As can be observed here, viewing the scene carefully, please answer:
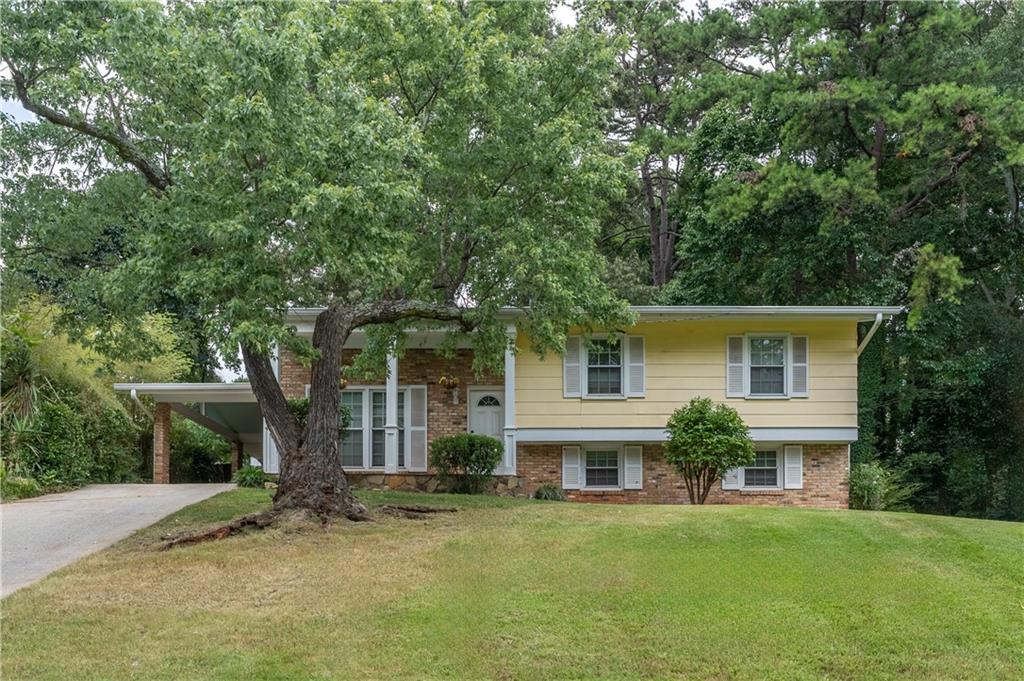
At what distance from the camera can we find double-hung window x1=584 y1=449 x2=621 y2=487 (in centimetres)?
1744

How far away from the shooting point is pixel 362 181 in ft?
31.0

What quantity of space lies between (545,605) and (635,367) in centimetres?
994

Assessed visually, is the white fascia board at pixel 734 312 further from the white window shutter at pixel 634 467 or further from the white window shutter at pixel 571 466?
the white window shutter at pixel 571 466

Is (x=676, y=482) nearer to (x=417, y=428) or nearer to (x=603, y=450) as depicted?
(x=603, y=450)

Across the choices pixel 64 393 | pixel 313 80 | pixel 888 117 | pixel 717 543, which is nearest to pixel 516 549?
pixel 717 543

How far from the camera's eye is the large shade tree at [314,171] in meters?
9.36

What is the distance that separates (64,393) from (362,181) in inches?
442

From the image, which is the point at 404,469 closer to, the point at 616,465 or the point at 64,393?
the point at 616,465

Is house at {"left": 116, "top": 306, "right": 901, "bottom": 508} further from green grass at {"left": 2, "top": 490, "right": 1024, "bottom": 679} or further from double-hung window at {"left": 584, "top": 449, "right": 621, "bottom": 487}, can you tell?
green grass at {"left": 2, "top": 490, "right": 1024, "bottom": 679}

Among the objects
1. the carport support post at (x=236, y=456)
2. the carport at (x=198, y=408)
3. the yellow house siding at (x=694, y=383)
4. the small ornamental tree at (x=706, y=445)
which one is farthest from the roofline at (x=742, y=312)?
the carport support post at (x=236, y=456)

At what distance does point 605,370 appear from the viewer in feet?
56.5

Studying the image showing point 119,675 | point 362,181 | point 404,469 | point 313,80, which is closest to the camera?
point 119,675

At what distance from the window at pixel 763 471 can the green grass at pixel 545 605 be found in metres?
6.57

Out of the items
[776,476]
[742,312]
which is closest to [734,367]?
[742,312]
